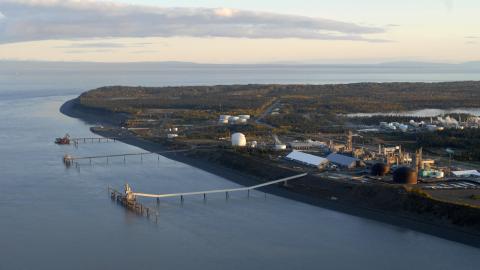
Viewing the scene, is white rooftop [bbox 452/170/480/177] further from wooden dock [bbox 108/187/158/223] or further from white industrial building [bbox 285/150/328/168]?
wooden dock [bbox 108/187/158/223]

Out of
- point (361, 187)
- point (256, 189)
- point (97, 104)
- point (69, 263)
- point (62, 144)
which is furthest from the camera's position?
point (97, 104)

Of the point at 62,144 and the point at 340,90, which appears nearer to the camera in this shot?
the point at 62,144

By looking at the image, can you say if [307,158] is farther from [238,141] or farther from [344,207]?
[344,207]

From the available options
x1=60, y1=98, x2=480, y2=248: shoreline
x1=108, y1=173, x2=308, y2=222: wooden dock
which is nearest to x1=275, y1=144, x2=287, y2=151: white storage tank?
x1=60, y1=98, x2=480, y2=248: shoreline

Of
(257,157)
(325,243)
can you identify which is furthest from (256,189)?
(325,243)

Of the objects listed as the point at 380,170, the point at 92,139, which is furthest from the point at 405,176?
the point at 92,139

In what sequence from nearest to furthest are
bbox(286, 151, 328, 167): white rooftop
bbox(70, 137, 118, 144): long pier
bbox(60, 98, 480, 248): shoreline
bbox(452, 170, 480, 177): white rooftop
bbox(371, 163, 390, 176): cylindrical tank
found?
bbox(60, 98, 480, 248): shoreline → bbox(371, 163, 390, 176): cylindrical tank → bbox(452, 170, 480, 177): white rooftop → bbox(286, 151, 328, 167): white rooftop → bbox(70, 137, 118, 144): long pier

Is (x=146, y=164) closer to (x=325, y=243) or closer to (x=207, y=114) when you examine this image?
(x=325, y=243)
